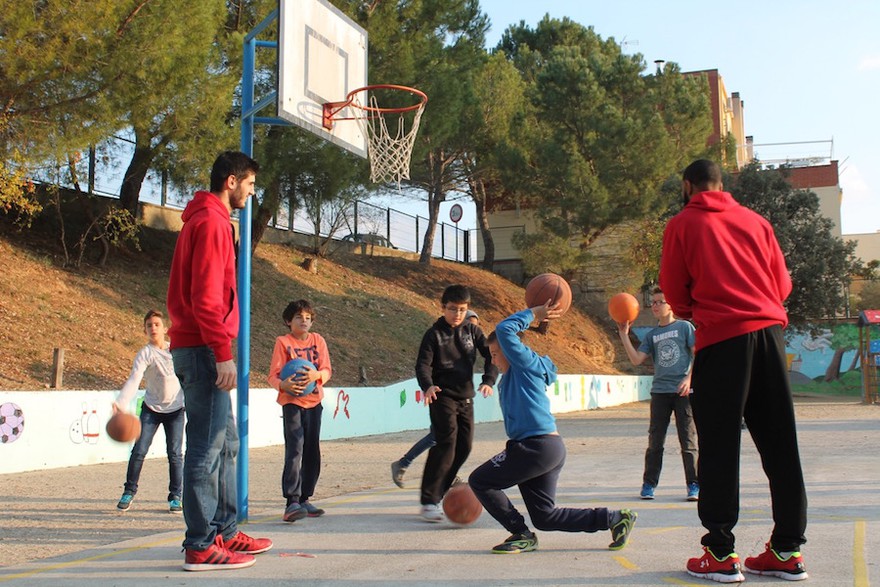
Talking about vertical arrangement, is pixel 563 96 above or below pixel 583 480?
above

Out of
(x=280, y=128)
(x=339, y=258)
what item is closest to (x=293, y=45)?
(x=280, y=128)

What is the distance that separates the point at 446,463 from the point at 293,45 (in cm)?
375

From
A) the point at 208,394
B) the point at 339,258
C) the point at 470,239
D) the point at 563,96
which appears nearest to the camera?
the point at 208,394

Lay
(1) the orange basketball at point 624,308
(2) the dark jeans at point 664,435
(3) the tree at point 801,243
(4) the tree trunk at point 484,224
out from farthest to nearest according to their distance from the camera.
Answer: (4) the tree trunk at point 484,224 → (3) the tree at point 801,243 → (1) the orange basketball at point 624,308 → (2) the dark jeans at point 664,435

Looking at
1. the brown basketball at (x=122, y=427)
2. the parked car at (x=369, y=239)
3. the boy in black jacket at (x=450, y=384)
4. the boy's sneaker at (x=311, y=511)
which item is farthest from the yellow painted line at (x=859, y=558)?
the parked car at (x=369, y=239)

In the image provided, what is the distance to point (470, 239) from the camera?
42.9 m

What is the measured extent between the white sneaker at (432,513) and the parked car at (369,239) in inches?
1055

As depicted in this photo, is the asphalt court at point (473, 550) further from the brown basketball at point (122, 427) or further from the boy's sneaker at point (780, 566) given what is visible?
the brown basketball at point (122, 427)

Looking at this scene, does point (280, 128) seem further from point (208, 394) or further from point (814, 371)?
point (814, 371)

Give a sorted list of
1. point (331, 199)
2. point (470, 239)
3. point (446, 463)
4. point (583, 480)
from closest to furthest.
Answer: point (446, 463), point (583, 480), point (331, 199), point (470, 239)

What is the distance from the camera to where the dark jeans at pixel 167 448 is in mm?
7214

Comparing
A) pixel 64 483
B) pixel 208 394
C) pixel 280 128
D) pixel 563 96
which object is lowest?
pixel 64 483

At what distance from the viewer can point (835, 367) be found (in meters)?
40.0

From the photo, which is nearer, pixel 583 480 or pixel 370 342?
pixel 583 480
